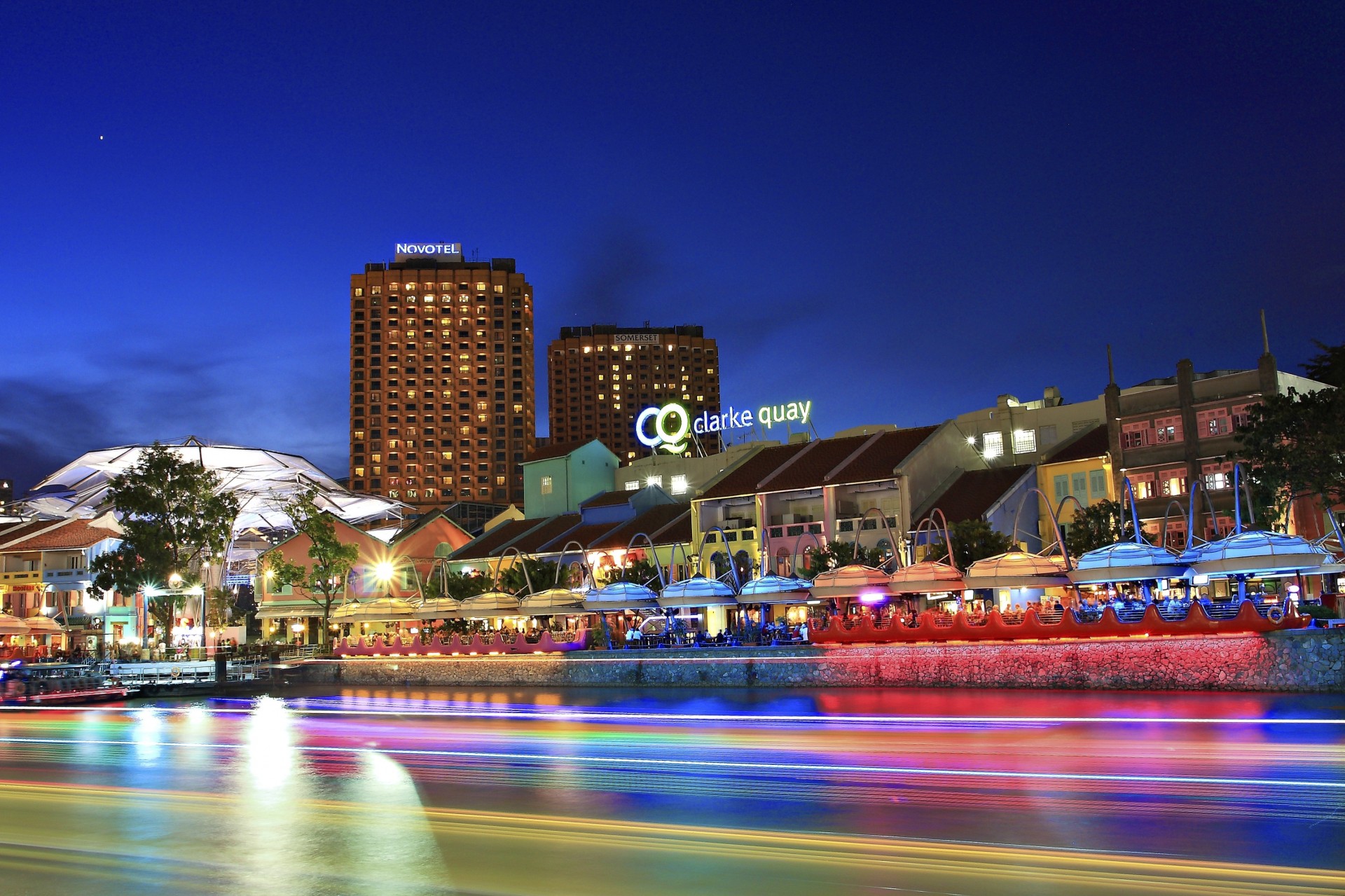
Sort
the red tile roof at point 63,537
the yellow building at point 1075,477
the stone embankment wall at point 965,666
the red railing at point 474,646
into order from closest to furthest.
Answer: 1. the stone embankment wall at point 965,666
2. the red railing at point 474,646
3. the yellow building at point 1075,477
4. the red tile roof at point 63,537

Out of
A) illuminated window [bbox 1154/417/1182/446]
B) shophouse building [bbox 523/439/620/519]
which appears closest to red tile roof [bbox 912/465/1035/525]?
illuminated window [bbox 1154/417/1182/446]

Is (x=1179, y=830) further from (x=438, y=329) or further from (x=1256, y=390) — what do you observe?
(x=438, y=329)

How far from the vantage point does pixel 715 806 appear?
16.5 meters

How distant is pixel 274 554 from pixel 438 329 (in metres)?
104

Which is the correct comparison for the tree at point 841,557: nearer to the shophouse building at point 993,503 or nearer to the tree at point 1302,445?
the shophouse building at point 993,503

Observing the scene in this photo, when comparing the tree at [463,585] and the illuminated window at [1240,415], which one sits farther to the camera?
the tree at [463,585]

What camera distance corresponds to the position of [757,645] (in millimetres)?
47594

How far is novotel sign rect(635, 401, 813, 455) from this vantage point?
77.8 metres

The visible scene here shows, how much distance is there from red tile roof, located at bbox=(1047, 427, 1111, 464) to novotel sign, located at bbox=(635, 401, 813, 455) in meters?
18.9

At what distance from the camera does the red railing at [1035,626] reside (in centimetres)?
3531

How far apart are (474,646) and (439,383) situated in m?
125

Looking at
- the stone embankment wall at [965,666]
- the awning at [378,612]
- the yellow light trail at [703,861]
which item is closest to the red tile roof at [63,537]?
the awning at [378,612]

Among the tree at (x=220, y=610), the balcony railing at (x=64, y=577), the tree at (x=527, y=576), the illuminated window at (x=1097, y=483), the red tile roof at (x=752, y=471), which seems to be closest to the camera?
the illuminated window at (x=1097, y=483)

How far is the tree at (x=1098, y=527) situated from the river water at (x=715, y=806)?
2073 centimetres
